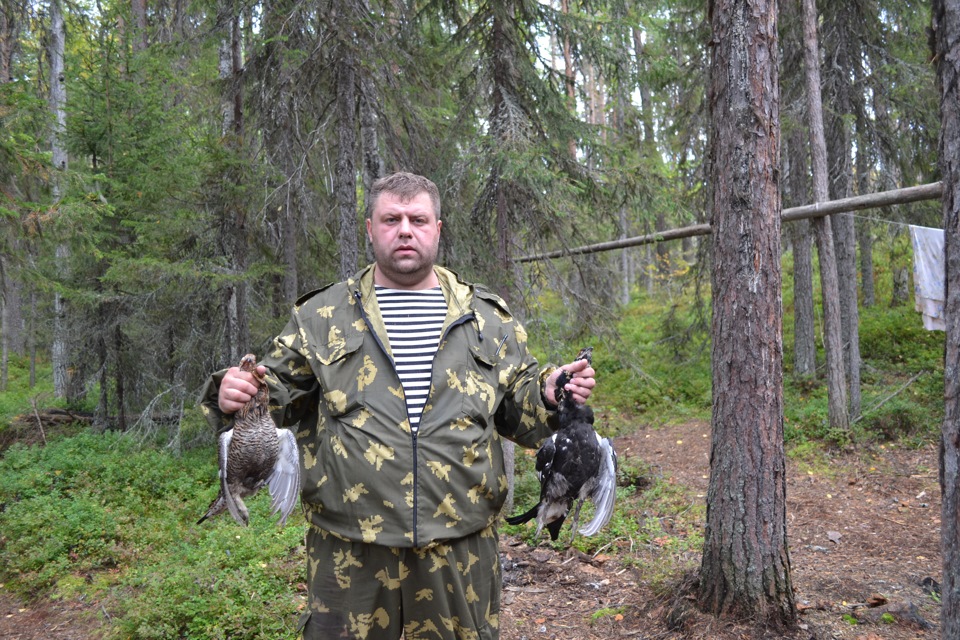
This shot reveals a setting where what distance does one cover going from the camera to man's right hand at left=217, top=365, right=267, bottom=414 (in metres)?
2.16

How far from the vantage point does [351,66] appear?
6852 mm

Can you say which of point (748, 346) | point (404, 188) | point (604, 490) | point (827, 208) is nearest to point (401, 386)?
point (404, 188)

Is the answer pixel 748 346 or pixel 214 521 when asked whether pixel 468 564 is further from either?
pixel 214 521

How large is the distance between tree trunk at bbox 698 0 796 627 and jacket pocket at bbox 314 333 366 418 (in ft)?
9.03

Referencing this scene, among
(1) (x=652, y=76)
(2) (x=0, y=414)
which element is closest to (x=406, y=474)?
(1) (x=652, y=76)

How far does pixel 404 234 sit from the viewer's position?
2.47 m

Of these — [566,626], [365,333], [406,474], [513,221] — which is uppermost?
[513,221]

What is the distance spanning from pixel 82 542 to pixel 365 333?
5.76 meters

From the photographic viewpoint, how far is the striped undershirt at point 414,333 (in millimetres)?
2428

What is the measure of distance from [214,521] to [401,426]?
17.2ft

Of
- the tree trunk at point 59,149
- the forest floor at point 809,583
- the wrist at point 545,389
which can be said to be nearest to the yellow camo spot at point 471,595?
the wrist at point 545,389

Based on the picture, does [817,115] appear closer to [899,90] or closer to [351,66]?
[899,90]

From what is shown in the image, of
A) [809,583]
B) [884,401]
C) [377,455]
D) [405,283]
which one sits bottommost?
[809,583]

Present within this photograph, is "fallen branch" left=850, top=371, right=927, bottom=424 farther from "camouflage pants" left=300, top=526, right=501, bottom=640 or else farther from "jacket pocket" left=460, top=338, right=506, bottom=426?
"camouflage pants" left=300, top=526, right=501, bottom=640
